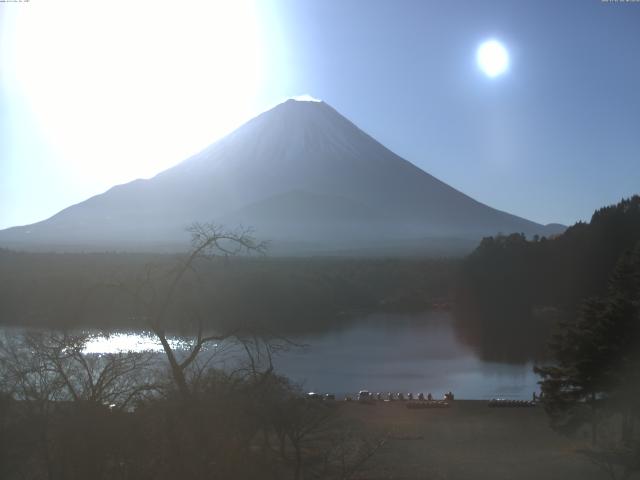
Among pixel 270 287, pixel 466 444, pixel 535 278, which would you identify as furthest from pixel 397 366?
pixel 535 278

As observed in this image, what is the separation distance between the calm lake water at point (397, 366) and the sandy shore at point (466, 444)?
1584 mm

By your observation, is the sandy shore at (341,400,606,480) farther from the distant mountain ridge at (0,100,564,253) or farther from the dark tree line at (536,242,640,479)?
the distant mountain ridge at (0,100,564,253)

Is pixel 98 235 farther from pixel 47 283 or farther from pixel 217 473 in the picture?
pixel 217 473

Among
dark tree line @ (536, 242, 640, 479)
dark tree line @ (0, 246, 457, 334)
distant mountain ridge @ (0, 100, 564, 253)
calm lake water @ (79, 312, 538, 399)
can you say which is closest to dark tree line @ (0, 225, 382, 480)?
dark tree line @ (0, 246, 457, 334)

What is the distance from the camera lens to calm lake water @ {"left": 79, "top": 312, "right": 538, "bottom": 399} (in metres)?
11.8

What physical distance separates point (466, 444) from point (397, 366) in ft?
21.2

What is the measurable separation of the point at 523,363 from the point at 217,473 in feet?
42.3

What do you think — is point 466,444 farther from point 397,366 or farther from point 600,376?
point 397,366

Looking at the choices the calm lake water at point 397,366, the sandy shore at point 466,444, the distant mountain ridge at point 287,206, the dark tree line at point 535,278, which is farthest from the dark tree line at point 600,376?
the distant mountain ridge at point 287,206

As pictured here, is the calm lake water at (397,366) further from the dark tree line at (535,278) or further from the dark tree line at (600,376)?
the dark tree line at (600,376)

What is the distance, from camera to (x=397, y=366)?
13820 millimetres

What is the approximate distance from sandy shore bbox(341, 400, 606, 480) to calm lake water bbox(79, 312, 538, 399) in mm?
1584

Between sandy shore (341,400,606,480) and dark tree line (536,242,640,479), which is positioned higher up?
dark tree line (536,242,640,479)

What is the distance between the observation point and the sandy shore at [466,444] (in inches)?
→ 226
